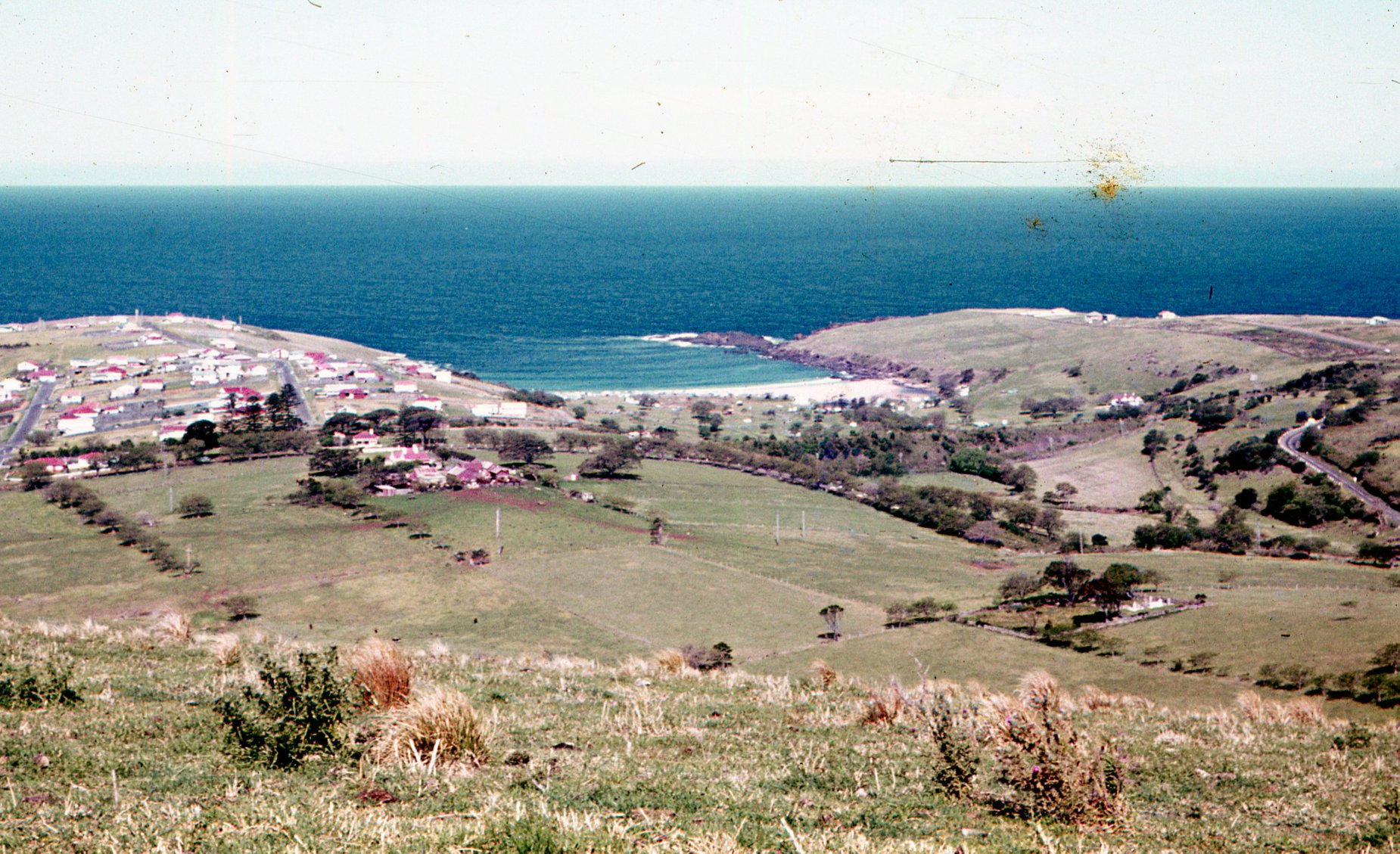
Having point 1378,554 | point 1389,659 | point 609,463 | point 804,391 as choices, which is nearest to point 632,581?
point 609,463

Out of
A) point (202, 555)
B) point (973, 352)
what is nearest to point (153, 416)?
point (202, 555)

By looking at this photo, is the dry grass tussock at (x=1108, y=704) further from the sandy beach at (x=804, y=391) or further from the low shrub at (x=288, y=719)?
the sandy beach at (x=804, y=391)

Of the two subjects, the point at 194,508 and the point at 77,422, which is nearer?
the point at 194,508

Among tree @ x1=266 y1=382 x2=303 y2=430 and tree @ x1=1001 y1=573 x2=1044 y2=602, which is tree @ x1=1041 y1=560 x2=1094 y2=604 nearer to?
tree @ x1=1001 y1=573 x2=1044 y2=602

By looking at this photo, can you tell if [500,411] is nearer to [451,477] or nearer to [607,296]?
[451,477]

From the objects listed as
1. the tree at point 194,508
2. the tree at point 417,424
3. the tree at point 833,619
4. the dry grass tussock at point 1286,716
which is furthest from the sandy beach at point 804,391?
the dry grass tussock at point 1286,716

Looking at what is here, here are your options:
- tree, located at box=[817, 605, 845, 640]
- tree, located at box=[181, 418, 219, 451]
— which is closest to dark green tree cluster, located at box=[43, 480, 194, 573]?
tree, located at box=[181, 418, 219, 451]

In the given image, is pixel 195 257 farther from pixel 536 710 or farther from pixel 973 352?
pixel 536 710
